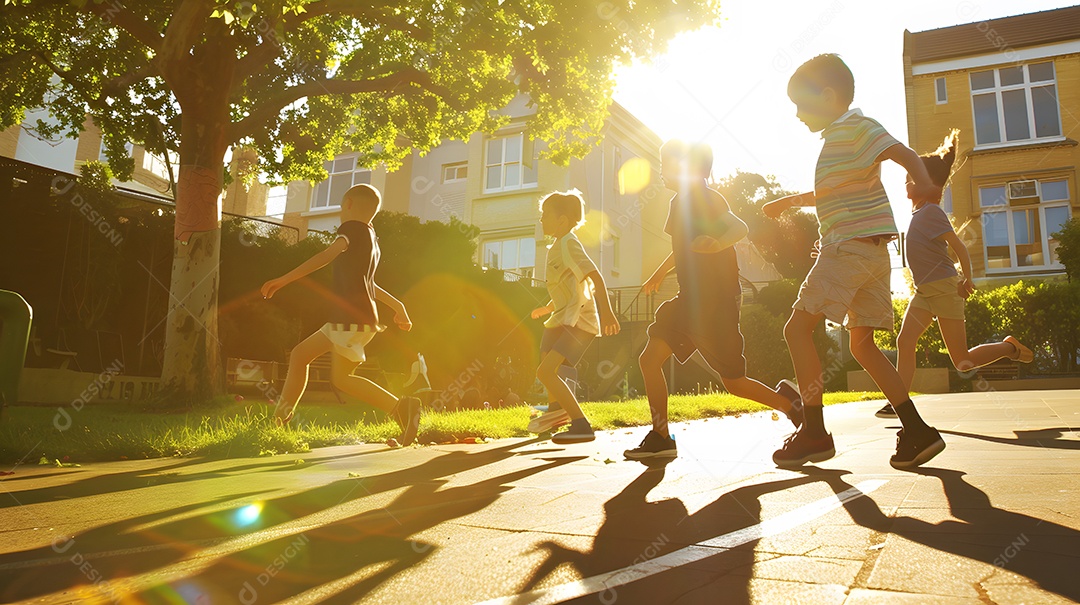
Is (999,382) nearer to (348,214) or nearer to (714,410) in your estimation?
(714,410)

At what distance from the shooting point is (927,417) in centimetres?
748

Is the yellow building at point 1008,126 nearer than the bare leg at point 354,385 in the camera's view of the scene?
No

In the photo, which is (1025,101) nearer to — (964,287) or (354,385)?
(964,287)

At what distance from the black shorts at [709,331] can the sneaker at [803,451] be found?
0.57 meters

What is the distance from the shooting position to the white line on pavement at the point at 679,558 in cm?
156

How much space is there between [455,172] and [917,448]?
2574cm

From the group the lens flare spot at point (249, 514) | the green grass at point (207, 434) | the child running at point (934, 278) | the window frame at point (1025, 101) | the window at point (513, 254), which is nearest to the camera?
the lens flare spot at point (249, 514)

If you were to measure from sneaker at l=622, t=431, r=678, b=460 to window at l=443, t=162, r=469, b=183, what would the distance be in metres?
24.2

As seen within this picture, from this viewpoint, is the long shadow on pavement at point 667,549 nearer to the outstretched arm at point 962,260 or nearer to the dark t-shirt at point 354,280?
the dark t-shirt at point 354,280

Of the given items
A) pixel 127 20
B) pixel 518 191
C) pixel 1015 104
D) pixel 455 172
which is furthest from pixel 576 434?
pixel 1015 104

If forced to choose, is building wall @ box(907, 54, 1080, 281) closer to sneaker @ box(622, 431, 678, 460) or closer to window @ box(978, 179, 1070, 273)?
window @ box(978, 179, 1070, 273)

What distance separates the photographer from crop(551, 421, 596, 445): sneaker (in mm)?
5000

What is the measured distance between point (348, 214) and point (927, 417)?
20.0 feet

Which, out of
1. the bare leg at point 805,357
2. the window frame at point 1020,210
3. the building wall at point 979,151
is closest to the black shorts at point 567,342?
the bare leg at point 805,357
